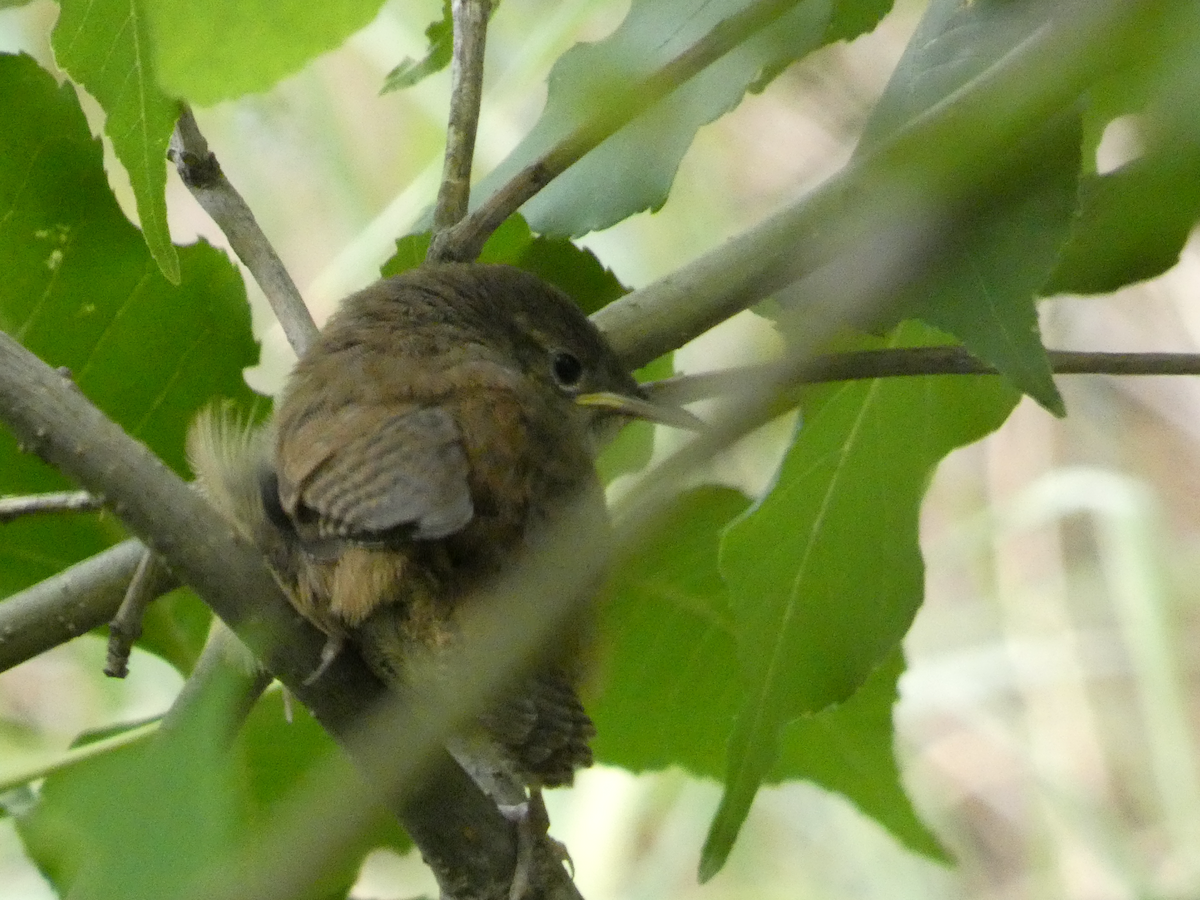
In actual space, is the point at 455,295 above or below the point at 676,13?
below

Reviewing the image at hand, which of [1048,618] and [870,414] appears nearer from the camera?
[870,414]

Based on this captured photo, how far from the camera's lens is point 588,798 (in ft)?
11.6

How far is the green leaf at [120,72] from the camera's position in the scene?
0.72m

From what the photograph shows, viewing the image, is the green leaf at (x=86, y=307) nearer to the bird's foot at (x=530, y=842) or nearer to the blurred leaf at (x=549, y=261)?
the blurred leaf at (x=549, y=261)

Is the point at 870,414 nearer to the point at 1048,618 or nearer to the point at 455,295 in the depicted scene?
the point at 455,295

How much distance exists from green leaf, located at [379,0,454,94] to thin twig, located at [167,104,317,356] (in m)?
0.23

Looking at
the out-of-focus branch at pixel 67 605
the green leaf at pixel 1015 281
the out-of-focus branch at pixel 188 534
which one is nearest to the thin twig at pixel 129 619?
the out-of-focus branch at pixel 67 605

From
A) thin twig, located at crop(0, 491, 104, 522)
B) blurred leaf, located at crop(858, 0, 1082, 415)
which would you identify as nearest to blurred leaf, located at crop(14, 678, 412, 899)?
blurred leaf, located at crop(858, 0, 1082, 415)

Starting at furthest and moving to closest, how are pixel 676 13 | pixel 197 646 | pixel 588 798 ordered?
pixel 588 798 < pixel 197 646 < pixel 676 13

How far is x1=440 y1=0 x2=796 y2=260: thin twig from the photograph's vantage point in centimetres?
51

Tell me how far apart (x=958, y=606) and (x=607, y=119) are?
15.0ft

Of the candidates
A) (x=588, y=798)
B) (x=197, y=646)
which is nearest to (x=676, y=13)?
(x=197, y=646)

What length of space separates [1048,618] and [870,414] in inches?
134

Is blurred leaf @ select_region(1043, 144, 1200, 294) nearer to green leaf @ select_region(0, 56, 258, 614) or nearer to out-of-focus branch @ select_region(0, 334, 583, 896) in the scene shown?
out-of-focus branch @ select_region(0, 334, 583, 896)
